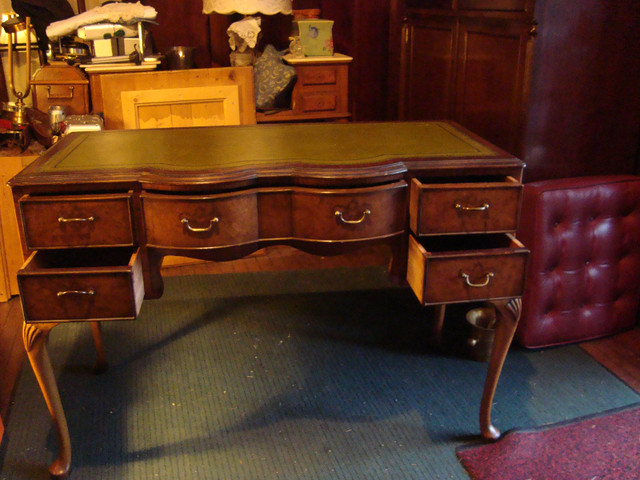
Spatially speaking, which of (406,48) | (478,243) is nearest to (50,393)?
(478,243)

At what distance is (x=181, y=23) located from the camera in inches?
135

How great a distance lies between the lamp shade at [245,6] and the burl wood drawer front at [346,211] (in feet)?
6.03

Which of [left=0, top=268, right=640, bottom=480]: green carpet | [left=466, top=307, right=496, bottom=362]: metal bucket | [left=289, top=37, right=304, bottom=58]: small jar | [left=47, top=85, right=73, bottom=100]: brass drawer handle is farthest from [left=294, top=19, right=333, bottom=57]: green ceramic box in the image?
[left=466, top=307, right=496, bottom=362]: metal bucket

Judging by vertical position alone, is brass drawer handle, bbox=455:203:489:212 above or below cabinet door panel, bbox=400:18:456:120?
below

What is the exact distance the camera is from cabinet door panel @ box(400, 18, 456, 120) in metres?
2.77

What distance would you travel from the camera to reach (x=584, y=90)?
2246 mm

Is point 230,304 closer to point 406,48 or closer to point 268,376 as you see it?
point 268,376

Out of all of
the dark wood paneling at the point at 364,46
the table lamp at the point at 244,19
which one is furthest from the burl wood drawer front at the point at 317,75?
the dark wood paneling at the point at 364,46

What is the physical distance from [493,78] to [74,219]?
1633mm

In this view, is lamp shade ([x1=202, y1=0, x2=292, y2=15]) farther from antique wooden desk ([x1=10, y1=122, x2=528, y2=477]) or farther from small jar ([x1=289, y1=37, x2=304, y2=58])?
antique wooden desk ([x1=10, y1=122, x2=528, y2=477])

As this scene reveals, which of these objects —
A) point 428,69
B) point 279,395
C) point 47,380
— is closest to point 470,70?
point 428,69

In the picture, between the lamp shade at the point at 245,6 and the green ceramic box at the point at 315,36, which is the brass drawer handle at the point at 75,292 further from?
the green ceramic box at the point at 315,36

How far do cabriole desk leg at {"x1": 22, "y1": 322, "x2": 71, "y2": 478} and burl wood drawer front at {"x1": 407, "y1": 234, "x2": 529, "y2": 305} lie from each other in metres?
0.94

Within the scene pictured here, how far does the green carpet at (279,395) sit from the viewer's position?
1.78 meters
